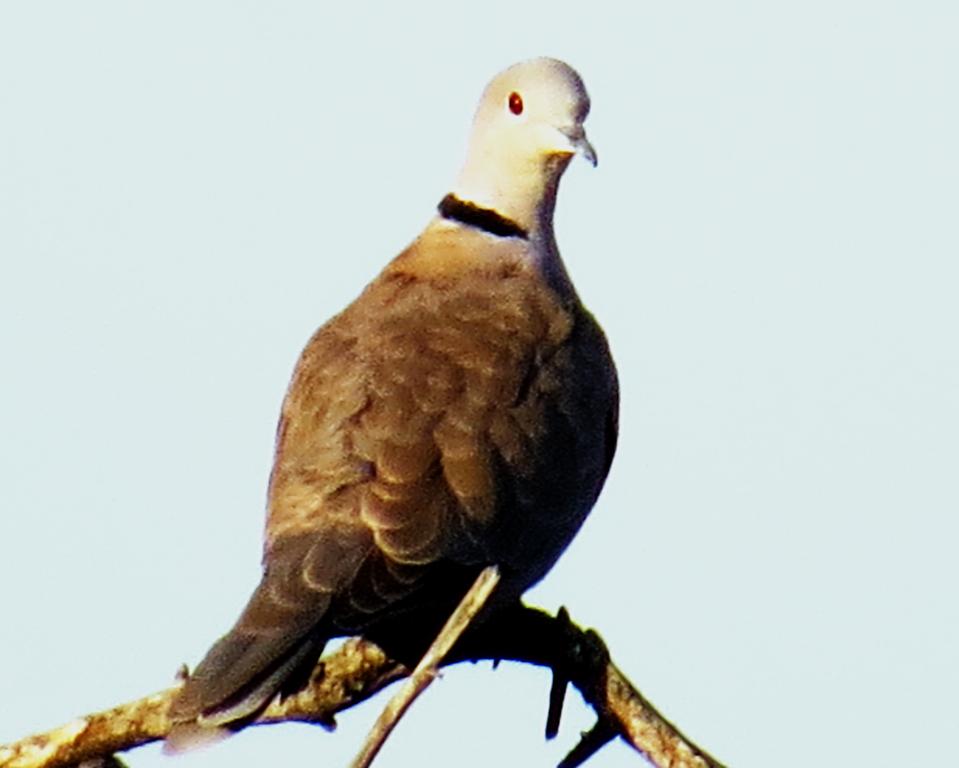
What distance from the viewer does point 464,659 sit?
22.4 ft

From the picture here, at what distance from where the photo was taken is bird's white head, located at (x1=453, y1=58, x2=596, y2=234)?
8.17m

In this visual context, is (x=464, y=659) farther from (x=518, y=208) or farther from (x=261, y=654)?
(x=518, y=208)

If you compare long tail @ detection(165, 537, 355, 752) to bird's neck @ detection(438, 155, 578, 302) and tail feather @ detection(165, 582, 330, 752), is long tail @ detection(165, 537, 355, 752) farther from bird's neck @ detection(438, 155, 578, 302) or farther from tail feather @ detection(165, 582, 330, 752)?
bird's neck @ detection(438, 155, 578, 302)

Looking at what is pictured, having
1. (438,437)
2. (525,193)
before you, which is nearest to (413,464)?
(438,437)

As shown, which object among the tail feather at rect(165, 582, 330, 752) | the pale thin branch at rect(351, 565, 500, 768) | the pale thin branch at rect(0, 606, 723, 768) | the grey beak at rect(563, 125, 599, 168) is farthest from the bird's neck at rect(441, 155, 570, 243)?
the pale thin branch at rect(351, 565, 500, 768)

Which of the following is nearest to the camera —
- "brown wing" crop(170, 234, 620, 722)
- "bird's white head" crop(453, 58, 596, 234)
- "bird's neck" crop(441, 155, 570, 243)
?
"brown wing" crop(170, 234, 620, 722)

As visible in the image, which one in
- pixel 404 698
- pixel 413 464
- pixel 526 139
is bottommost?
pixel 404 698

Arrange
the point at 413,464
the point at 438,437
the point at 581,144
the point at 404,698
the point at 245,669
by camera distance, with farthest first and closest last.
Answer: the point at 581,144, the point at 438,437, the point at 413,464, the point at 245,669, the point at 404,698

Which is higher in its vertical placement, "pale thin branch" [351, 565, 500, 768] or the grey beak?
the grey beak

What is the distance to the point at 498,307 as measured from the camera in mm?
7602

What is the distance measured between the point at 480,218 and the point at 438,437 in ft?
4.96

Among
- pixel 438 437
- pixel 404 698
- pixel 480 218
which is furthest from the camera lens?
pixel 480 218

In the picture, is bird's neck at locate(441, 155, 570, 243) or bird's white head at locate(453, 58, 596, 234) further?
bird's neck at locate(441, 155, 570, 243)

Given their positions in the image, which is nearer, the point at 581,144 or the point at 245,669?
the point at 245,669
